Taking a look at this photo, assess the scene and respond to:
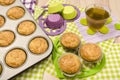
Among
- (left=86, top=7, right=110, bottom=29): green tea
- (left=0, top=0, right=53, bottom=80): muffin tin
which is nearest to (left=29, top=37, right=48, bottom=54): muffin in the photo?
(left=0, top=0, right=53, bottom=80): muffin tin

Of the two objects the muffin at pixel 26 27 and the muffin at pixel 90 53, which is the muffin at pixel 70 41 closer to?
the muffin at pixel 90 53

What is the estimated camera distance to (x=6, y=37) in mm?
950

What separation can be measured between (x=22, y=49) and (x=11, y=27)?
14 centimetres

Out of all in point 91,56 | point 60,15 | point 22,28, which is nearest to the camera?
point 91,56

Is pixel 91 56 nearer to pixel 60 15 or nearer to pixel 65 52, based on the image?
pixel 65 52

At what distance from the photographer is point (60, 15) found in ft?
3.53

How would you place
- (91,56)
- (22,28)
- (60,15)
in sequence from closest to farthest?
(91,56), (22,28), (60,15)

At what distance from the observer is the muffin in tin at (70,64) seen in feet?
2.72

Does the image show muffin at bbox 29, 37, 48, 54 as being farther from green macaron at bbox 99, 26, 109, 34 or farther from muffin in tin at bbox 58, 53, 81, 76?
green macaron at bbox 99, 26, 109, 34

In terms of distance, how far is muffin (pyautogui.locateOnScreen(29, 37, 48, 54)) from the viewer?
0.90 m

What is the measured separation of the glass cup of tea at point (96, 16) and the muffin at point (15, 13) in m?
0.33

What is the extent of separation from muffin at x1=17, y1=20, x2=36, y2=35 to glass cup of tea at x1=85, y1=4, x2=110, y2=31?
0.27 meters

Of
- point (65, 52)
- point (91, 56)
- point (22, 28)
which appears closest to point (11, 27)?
point (22, 28)

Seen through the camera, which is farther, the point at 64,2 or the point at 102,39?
the point at 64,2
